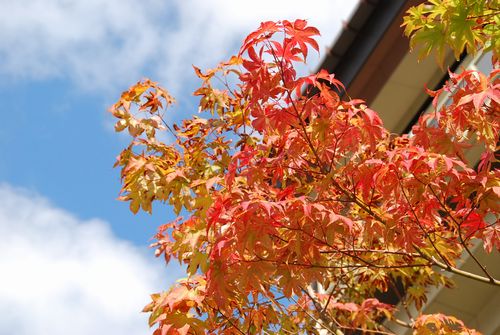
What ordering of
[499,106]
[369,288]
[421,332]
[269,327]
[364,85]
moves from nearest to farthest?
[499,106]
[269,327]
[421,332]
[369,288]
[364,85]

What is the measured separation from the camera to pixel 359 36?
30.5 ft

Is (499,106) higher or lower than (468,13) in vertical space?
lower

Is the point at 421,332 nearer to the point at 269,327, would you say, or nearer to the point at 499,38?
the point at 269,327

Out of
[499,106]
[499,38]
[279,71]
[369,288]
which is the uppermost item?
[499,38]

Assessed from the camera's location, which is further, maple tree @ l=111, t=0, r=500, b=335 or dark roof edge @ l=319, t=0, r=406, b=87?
dark roof edge @ l=319, t=0, r=406, b=87

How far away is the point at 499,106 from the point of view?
15.1 feet

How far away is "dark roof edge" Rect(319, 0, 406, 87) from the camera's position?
8898 millimetres

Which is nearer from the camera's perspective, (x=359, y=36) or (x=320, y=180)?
(x=320, y=180)

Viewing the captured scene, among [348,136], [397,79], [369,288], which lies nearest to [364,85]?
[397,79]

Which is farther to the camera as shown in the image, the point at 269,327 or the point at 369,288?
the point at 369,288

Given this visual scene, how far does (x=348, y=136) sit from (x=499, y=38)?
1.07 m

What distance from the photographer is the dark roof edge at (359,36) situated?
8.90 m

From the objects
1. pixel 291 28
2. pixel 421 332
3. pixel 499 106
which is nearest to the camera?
pixel 291 28

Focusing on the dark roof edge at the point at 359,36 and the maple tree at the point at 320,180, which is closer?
the maple tree at the point at 320,180
